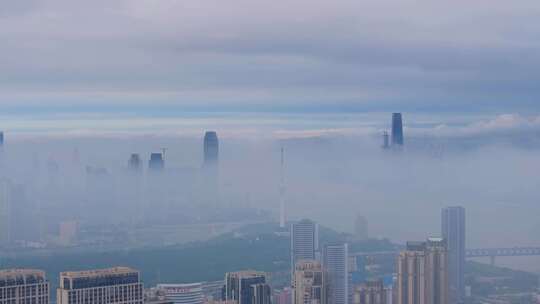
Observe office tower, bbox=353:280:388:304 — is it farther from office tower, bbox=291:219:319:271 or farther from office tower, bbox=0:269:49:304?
office tower, bbox=0:269:49:304

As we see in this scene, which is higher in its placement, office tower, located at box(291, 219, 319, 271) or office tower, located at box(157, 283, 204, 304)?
office tower, located at box(291, 219, 319, 271)

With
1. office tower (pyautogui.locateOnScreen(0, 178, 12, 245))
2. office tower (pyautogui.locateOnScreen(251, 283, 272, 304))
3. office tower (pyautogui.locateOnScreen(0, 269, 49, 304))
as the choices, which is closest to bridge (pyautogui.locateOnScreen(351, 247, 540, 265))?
office tower (pyautogui.locateOnScreen(251, 283, 272, 304))

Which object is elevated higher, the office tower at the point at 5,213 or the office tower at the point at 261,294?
the office tower at the point at 5,213

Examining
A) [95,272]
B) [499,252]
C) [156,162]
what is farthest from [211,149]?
[499,252]

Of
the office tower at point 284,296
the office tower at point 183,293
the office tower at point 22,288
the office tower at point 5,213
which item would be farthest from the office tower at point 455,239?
the office tower at point 5,213

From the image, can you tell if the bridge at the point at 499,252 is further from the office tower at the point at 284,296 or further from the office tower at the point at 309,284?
the office tower at the point at 284,296

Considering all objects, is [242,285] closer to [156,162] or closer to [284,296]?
[284,296]
